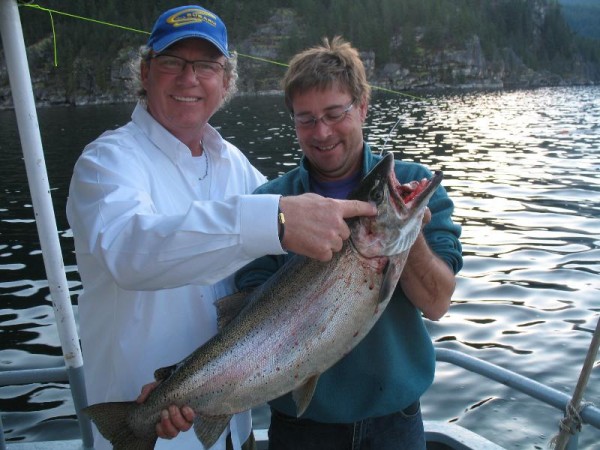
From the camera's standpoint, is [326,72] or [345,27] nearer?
[326,72]

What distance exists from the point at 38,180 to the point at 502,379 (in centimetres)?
319

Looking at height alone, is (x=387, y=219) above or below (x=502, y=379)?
above

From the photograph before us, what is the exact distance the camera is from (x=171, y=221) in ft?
8.27

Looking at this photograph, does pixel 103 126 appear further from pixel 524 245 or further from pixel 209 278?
pixel 209 278

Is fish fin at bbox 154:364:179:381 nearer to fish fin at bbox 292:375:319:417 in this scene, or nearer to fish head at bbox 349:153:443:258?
fish fin at bbox 292:375:319:417

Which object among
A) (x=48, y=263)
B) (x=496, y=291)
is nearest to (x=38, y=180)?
(x=48, y=263)

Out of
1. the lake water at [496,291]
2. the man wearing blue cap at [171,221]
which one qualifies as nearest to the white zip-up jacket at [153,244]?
the man wearing blue cap at [171,221]

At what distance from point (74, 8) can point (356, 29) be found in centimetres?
6491

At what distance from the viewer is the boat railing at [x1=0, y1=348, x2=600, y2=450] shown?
3355 mm

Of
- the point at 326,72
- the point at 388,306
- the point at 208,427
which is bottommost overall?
the point at 208,427

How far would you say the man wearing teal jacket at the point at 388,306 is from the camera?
335cm

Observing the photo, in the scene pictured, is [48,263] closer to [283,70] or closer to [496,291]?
[496,291]

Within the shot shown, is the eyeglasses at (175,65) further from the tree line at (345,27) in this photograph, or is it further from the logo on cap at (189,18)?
the tree line at (345,27)

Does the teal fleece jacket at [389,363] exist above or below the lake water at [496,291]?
above
